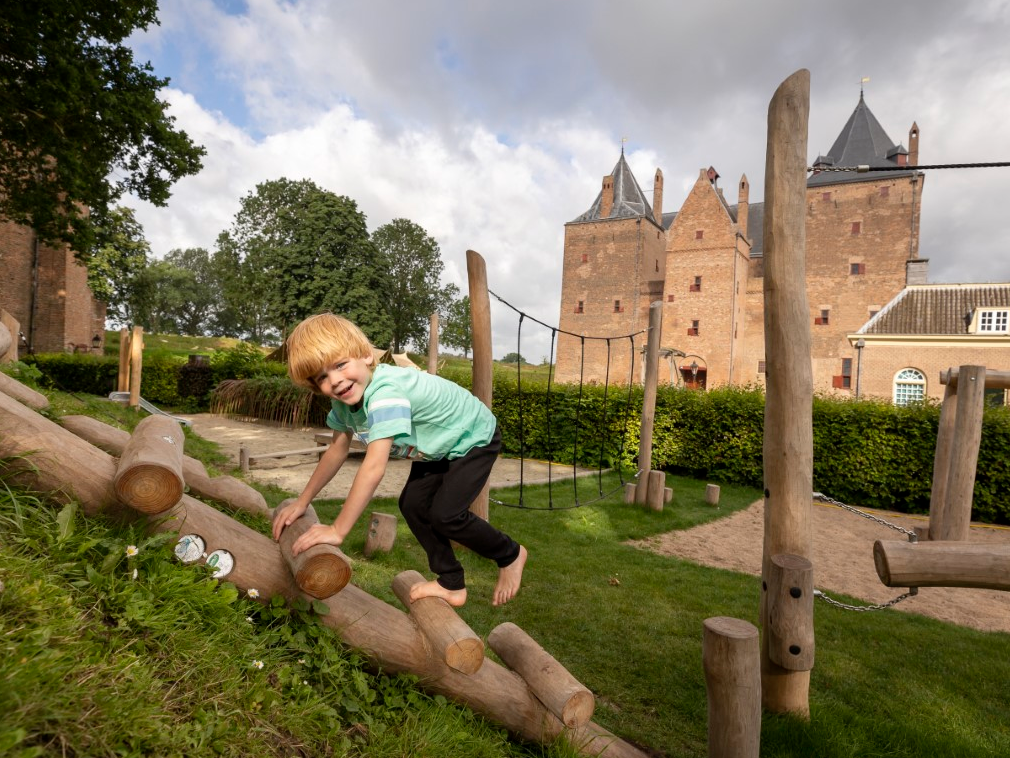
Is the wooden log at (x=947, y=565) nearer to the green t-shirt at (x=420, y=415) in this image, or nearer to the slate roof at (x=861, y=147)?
the green t-shirt at (x=420, y=415)

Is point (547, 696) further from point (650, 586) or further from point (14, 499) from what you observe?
point (650, 586)

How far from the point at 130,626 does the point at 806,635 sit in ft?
9.66

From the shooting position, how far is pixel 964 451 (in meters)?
5.28

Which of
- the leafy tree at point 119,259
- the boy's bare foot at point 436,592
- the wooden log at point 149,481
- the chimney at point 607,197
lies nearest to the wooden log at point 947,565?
the boy's bare foot at point 436,592

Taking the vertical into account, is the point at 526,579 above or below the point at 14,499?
below

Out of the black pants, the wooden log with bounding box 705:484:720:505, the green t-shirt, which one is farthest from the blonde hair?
the wooden log with bounding box 705:484:720:505

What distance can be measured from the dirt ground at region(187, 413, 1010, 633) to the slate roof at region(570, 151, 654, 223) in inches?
1292

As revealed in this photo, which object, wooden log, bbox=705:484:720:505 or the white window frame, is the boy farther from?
the white window frame

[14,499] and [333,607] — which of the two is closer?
[14,499]

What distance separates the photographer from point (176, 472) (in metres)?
2.01

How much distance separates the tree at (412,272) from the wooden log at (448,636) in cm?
4387

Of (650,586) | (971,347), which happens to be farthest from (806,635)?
(971,347)

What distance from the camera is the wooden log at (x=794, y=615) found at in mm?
2873

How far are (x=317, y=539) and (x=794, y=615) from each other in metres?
2.34
